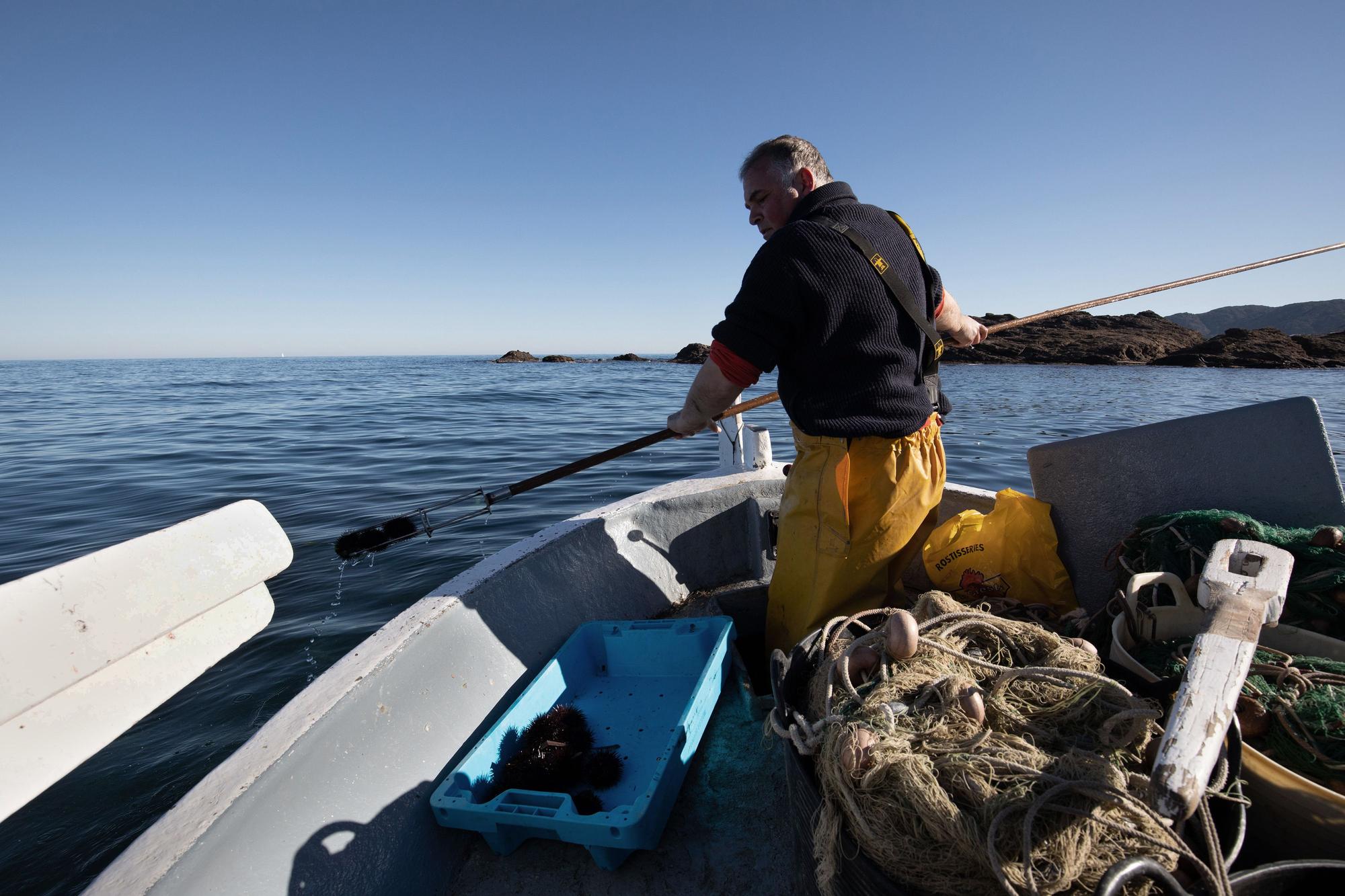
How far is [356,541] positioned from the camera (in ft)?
10.8

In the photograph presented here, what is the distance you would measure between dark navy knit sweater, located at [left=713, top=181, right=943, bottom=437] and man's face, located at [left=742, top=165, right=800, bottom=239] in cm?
12

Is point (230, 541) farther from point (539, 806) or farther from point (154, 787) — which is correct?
point (154, 787)

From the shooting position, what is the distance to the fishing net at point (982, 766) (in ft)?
3.84

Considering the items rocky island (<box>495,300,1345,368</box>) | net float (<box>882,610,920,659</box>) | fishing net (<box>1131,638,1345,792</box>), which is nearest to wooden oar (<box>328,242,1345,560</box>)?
net float (<box>882,610,920,659</box>)

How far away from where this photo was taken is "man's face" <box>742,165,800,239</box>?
253 centimetres

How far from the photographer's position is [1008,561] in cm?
294

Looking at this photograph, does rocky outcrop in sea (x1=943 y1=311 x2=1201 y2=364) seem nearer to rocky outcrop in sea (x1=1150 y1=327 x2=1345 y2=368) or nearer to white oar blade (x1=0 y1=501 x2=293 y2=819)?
rocky outcrop in sea (x1=1150 y1=327 x2=1345 y2=368)

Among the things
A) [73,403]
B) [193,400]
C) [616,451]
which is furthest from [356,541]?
[73,403]

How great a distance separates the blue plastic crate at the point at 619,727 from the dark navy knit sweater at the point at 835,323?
3.87ft

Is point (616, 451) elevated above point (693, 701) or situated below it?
above

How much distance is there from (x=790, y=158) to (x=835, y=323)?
0.80 m

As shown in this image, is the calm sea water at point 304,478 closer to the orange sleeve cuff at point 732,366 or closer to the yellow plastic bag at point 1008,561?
the orange sleeve cuff at point 732,366

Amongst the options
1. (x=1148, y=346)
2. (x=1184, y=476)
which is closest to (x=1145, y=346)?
(x=1148, y=346)

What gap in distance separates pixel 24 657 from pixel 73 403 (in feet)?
92.2
